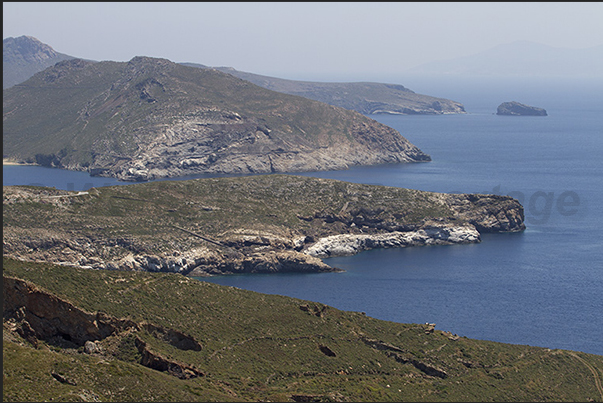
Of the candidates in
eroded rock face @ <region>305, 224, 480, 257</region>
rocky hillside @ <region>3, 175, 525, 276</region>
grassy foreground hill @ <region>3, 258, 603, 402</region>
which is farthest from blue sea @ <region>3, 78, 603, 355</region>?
grassy foreground hill @ <region>3, 258, 603, 402</region>

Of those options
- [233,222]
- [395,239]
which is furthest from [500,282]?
[233,222]

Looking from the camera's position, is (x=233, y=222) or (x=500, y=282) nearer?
(x=500, y=282)

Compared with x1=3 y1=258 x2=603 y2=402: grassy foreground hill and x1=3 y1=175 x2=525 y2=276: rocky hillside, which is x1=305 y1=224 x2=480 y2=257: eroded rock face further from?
x1=3 y1=258 x2=603 y2=402: grassy foreground hill

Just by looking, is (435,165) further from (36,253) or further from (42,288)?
(42,288)

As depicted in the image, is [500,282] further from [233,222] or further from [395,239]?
[233,222]

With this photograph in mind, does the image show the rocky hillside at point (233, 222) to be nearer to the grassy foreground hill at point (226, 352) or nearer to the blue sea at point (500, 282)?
the blue sea at point (500, 282)
